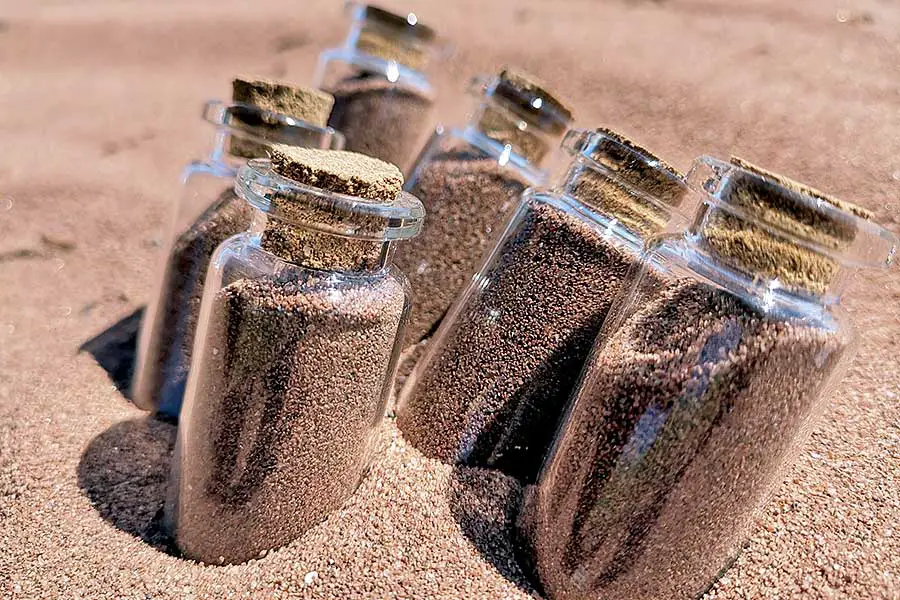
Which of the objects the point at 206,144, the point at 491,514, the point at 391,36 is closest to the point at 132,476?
the point at 491,514

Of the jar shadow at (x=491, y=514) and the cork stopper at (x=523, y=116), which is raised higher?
the cork stopper at (x=523, y=116)

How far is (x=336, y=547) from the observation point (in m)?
0.79

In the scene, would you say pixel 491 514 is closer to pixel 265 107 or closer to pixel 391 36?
pixel 265 107

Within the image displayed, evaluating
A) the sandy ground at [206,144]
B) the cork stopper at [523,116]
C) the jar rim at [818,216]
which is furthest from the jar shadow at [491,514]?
the cork stopper at [523,116]

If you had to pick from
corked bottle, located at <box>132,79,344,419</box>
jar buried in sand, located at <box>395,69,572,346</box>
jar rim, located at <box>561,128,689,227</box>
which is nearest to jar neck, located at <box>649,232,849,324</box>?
jar rim, located at <box>561,128,689,227</box>

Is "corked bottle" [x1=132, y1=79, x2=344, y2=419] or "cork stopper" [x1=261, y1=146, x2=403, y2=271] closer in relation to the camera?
"cork stopper" [x1=261, y1=146, x2=403, y2=271]

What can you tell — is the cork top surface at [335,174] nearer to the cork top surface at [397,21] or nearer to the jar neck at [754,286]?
the jar neck at [754,286]

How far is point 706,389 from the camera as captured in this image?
67 cm

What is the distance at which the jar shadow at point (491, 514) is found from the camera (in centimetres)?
80

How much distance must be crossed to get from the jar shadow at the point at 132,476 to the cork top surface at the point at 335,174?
473 millimetres

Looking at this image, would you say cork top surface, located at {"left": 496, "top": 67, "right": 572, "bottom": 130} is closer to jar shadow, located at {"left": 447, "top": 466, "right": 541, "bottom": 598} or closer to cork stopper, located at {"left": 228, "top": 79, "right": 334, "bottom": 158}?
cork stopper, located at {"left": 228, "top": 79, "right": 334, "bottom": 158}

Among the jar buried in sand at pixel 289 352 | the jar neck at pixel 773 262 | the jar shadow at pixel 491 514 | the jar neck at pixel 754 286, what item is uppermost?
the jar neck at pixel 773 262

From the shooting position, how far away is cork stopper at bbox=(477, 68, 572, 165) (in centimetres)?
116

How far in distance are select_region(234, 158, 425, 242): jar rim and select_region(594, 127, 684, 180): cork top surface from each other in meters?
0.29
